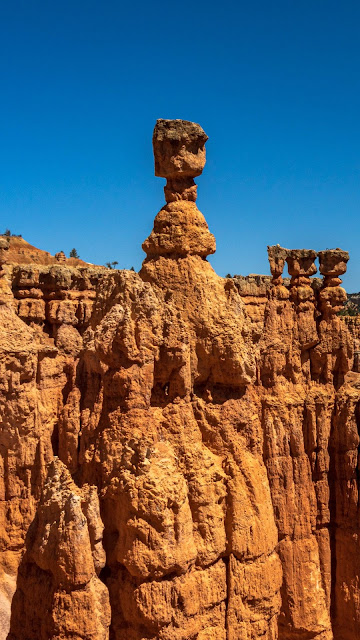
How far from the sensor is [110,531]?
23.7 feet

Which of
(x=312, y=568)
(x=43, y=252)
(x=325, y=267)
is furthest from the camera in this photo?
(x=43, y=252)

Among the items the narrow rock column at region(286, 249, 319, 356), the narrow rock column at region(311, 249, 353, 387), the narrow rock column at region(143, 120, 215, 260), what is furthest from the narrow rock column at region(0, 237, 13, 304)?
the narrow rock column at region(311, 249, 353, 387)

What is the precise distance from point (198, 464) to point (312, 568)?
23.6 ft

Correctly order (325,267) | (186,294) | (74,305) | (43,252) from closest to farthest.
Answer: (186,294), (325,267), (74,305), (43,252)

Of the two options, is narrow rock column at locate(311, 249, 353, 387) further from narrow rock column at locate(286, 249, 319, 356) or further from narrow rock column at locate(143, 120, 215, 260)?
narrow rock column at locate(143, 120, 215, 260)

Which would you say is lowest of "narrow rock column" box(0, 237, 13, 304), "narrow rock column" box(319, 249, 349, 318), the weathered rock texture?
the weathered rock texture

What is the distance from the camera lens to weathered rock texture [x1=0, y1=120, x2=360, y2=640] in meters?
6.82

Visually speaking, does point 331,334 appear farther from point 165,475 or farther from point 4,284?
point 165,475

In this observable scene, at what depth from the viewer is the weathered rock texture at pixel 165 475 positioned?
682 centimetres

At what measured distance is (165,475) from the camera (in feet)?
23.4

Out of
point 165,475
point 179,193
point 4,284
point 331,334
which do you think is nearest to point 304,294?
point 331,334

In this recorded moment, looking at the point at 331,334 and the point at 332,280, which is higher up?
the point at 332,280

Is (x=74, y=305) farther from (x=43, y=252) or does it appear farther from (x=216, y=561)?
(x=43, y=252)

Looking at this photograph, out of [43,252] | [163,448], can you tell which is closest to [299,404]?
[163,448]
